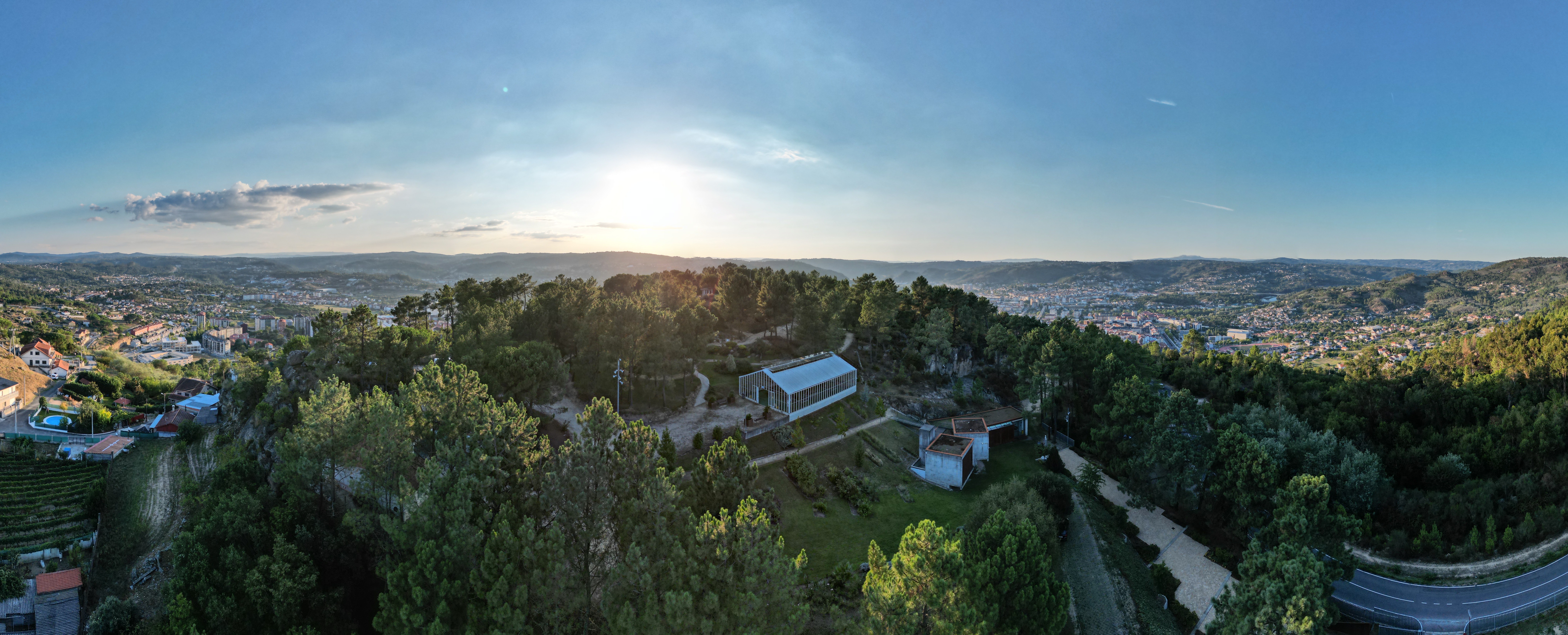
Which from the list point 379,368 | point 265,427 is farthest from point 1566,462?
point 265,427

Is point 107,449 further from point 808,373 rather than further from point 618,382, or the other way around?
point 808,373

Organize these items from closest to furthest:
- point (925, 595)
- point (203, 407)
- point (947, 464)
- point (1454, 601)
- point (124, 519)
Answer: point (925, 595), point (1454, 601), point (124, 519), point (947, 464), point (203, 407)

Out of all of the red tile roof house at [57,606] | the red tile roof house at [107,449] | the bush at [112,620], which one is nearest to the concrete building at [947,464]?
the bush at [112,620]

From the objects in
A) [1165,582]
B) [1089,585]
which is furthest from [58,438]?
[1165,582]

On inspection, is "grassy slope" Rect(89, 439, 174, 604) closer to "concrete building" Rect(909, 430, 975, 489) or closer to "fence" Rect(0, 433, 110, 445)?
"fence" Rect(0, 433, 110, 445)

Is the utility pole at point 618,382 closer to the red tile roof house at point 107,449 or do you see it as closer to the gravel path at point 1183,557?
the gravel path at point 1183,557

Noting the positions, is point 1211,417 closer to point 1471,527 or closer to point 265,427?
point 1471,527

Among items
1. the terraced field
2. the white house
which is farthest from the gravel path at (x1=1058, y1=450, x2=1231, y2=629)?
the white house
